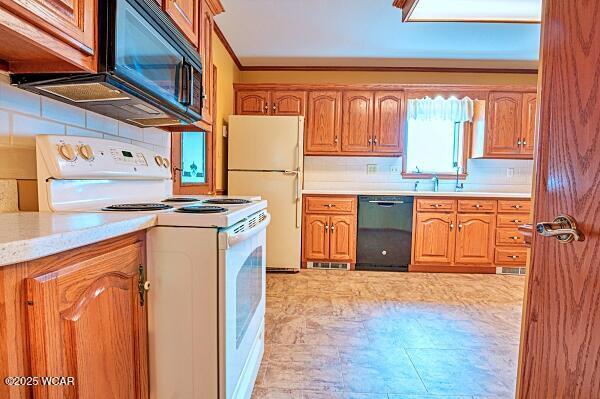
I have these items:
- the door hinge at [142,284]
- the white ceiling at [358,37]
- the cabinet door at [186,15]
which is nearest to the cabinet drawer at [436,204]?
the white ceiling at [358,37]

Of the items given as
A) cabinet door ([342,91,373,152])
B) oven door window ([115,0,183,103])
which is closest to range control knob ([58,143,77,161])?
oven door window ([115,0,183,103])

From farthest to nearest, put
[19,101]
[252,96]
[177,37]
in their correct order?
[252,96], [177,37], [19,101]

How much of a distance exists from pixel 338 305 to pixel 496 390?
3.98 feet

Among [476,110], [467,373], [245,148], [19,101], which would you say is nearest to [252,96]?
[245,148]

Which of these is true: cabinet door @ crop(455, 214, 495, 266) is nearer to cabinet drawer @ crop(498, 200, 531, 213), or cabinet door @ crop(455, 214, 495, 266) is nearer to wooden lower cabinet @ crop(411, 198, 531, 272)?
wooden lower cabinet @ crop(411, 198, 531, 272)

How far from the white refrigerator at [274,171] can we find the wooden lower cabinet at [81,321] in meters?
2.51

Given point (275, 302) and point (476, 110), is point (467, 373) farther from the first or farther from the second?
point (476, 110)

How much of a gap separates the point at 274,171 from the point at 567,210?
2875 mm

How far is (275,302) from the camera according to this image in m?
2.66

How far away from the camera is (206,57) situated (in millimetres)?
1973

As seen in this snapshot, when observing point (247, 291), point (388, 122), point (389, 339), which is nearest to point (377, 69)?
point (388, 122)

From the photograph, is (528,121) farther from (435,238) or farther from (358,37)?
(358,37)

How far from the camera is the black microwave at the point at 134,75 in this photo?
3.21 feet

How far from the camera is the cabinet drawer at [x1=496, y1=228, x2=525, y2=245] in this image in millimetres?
3535
